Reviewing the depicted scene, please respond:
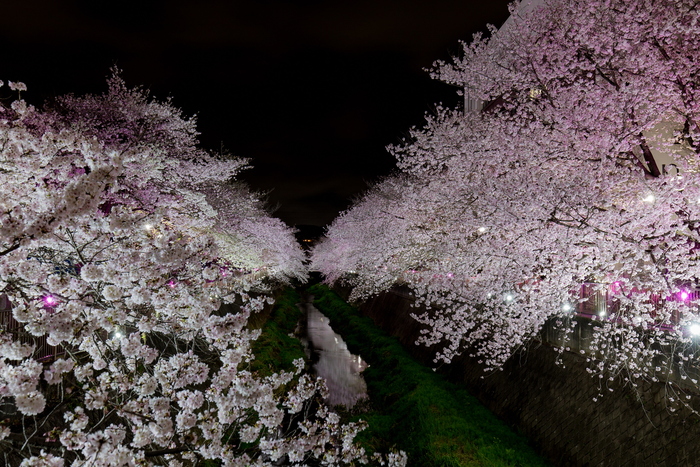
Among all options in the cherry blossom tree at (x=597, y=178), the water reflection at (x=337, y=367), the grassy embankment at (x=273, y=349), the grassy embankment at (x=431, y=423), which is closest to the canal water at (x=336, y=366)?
the water reflection at (x=337, y=367)

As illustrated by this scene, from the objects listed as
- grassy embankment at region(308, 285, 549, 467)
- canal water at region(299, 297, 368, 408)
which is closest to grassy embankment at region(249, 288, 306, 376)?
canal water at region(299, 297, 368, 408)

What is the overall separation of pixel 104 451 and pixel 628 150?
10656mm

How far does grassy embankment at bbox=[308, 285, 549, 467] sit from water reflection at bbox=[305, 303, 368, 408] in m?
0.68

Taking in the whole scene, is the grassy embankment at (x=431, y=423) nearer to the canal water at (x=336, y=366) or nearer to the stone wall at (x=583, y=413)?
the stone wall at (x=583, y=413)

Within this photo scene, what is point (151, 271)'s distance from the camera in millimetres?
4527

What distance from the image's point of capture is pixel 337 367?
19.2 metres

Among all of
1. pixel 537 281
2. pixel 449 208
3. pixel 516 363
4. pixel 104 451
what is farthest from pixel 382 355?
pixel 104 451

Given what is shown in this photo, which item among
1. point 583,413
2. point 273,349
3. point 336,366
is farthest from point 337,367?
point 583,413

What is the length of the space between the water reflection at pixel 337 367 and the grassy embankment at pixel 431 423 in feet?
2.23

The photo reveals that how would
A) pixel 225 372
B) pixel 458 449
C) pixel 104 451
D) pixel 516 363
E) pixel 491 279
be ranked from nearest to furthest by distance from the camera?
pixel 104 451, pixel 225 372, pixel 458 449, pixel 491 279, pixel 516 363

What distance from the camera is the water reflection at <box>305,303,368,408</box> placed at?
598 inches

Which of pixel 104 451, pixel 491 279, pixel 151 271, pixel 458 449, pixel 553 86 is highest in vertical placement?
pixel 553 86

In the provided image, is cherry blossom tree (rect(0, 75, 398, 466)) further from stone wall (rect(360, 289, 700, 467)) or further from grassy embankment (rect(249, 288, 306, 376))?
grassy embankment (rect(249, 288, 306, 376))

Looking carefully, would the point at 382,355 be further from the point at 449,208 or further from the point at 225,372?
the point at 225,372
